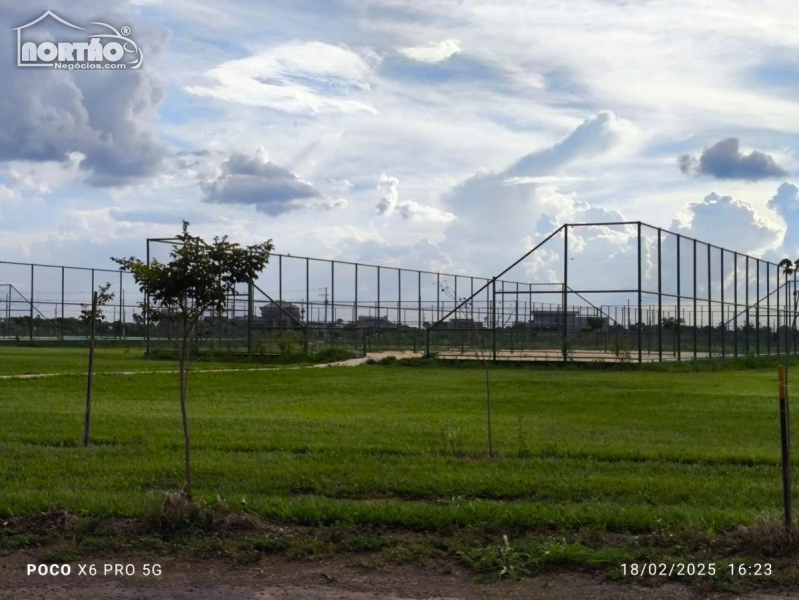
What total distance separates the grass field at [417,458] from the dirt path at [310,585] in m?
1.01

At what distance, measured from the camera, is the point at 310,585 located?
6570 mm

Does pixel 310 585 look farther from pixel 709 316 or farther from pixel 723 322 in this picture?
pixel 723 322

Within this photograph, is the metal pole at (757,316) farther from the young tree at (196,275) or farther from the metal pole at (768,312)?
the young tree at (196,275)

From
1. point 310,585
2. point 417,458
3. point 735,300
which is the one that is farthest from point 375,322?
point 310,585

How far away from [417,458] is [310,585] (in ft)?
14.9

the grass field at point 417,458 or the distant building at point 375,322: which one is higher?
the distant building at point 375,322

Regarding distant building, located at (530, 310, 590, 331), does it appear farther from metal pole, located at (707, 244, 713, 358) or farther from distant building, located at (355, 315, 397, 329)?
distant building, located at (355, 315, 397, 329)

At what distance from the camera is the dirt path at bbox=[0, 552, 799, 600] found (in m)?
6.33

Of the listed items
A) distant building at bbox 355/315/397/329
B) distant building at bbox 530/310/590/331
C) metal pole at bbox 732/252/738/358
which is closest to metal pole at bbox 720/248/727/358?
metal pole at bbox 732/252/738/358

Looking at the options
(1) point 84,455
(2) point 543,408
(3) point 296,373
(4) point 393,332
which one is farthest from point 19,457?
(4) point 393,332

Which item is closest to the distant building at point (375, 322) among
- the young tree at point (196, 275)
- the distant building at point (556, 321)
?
the distant building at point (556, 321)

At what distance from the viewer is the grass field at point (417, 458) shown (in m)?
8.16

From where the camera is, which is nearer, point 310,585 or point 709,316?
point 310,585

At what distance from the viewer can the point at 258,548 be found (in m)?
7.35
